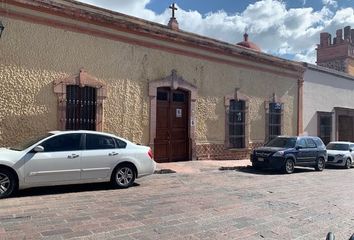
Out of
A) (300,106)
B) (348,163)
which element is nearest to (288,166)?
(348,163)

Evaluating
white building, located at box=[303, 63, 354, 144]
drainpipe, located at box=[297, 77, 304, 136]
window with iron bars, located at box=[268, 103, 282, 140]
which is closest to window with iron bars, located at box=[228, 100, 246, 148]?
window with iron bars, located at box=[268, 103, 282, 140]

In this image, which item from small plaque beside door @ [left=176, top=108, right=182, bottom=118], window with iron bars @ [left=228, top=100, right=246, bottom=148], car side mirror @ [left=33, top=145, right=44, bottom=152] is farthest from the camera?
window with iron bars @ [left=228, top=100, right=246, bottom=148]

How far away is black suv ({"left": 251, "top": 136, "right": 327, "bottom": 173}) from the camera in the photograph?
1475 cm

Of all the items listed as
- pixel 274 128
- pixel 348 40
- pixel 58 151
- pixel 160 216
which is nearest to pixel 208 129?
pixel 274 128

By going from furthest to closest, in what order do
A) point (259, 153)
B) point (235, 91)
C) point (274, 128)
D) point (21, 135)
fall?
point (274, 128) → point (235, 91) → point (259, 153) → point (21, 135)

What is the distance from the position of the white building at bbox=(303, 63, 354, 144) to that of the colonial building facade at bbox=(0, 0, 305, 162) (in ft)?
10.9

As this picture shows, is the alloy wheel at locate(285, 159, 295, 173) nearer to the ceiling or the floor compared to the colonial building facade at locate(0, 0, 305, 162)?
nearer to the floor

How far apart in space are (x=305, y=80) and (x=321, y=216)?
16161 millimetres

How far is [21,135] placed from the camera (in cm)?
1170

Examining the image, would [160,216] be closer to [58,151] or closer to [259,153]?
[58,151]

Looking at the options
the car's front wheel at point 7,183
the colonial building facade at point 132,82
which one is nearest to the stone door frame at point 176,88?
the colonial building facade at point 132,82

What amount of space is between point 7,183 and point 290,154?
34.8 ft

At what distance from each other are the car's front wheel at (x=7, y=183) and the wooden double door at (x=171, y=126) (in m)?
7.29

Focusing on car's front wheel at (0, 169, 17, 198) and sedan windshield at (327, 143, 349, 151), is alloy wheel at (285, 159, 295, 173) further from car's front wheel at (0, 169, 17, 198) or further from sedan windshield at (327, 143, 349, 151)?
car's front wheel at (0, 169, 17, 198)
